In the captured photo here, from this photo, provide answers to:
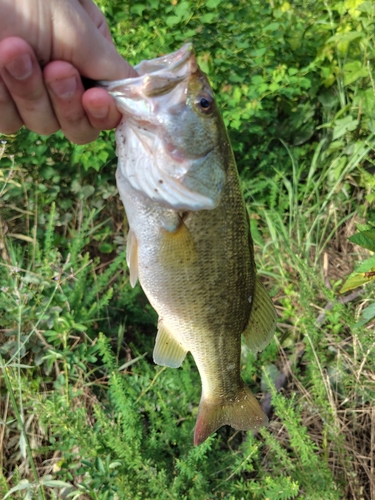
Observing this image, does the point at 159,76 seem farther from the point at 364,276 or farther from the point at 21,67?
the point at 364,276

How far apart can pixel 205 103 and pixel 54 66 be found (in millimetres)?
445

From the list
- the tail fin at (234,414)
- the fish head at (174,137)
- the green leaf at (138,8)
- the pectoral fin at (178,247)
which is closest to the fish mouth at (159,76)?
the fish head at (174,137)

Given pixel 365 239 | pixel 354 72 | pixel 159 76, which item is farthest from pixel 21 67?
pixel 354 72

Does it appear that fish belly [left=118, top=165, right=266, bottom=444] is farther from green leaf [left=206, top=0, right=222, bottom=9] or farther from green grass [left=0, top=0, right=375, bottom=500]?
green leaf [left=206, top=0, right=222, bottom=9]

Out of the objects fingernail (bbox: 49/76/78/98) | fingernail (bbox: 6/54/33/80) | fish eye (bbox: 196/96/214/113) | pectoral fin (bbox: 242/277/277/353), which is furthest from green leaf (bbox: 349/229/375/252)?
fingernail (bbox: 6/54/33/80)

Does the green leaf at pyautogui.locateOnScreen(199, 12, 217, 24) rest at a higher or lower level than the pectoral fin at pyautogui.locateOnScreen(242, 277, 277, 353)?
higher

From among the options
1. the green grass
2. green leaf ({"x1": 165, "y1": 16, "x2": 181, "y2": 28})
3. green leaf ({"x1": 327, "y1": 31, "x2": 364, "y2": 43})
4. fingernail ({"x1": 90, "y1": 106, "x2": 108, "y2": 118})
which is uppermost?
fingernail ({"x1": 90, "y1": 106, "x2": 108, "y2": 118})

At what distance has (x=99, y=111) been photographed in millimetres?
1265

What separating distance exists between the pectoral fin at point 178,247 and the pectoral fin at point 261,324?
347mm

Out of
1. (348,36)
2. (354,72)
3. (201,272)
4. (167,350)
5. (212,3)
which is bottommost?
(167,350)

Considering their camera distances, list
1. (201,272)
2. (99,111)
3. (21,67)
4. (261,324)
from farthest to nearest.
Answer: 1. (261,324)
2. (201,272)
3. (99,111)
4. (21,67)

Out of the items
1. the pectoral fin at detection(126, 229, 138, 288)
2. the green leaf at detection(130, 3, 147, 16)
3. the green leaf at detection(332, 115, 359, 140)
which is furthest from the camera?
the green leaf at detection(332, 115, 359, 140)

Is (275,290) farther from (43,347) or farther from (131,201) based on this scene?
(131,201)

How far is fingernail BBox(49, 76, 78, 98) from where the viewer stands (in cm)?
123
